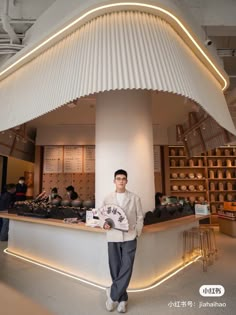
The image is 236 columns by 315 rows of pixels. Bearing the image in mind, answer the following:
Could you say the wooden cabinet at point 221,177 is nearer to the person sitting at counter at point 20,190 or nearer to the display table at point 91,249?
the display table at point 91,249

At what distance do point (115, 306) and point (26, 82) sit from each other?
3.05 meters

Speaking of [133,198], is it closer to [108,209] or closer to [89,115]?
[108,209]

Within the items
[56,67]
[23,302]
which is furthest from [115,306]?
[56,67]

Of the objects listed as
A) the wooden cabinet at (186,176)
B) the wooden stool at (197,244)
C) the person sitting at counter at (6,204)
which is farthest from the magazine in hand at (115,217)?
the wooden cabinet at (186,176)

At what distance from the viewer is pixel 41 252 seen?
450 centimetres

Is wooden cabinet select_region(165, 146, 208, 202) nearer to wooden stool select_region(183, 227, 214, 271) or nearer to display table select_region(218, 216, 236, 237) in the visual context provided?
display table select_region(218, 216, 236, 237)

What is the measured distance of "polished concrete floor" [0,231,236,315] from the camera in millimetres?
2742

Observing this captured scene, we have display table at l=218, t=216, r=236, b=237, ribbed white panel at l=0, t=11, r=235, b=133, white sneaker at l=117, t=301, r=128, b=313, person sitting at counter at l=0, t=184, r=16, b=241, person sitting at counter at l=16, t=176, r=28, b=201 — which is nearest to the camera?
ribbed white panel at l=0, t=11, r=235, b=133

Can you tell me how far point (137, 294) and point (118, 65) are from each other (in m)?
2.86

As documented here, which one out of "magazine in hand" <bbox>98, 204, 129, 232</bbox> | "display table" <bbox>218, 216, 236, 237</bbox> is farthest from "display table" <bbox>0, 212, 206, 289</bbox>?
"display table" <bbox>218, 216, 236, 237</bbox>

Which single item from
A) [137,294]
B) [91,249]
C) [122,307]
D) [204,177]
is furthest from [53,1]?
[204,177]

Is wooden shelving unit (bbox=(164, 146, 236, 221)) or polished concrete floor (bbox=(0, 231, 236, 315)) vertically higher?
wooden shelving unit (bbox=(164, 146, 236, 221))

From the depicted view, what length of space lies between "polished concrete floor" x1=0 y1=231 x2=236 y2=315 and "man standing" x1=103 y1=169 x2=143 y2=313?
17cm

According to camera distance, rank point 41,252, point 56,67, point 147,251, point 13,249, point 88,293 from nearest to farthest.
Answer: point 56,67, point 88,293, point 147,251, point 41,252, point 13,249
